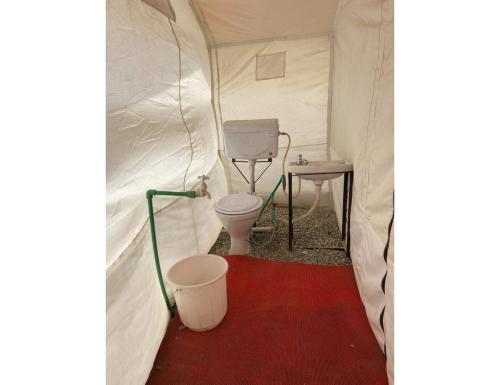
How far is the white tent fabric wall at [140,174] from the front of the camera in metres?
0.92

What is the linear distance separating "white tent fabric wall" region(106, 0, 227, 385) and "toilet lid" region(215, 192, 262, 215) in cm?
20

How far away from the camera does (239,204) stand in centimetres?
190

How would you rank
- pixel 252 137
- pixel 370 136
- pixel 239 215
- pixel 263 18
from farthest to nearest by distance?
pixel 263 18
pixel 252 137
pixel 239 215
pixel 370 136

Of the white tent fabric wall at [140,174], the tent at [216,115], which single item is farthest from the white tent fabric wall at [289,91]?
the white tent fabric wall at [140,174]

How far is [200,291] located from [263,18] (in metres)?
2.36

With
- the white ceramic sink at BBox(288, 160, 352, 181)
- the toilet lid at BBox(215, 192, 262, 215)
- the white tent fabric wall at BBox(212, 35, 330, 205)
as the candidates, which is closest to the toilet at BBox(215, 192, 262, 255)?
the toilet lid at BBox(215, 192, 262, 215)

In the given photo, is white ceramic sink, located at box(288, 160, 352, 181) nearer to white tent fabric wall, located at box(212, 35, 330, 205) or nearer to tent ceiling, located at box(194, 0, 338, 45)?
white tent fabric wall, located at box(212, 35, 330, 205)

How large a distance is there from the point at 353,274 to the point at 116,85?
171 centimetres

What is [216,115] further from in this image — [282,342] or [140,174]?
[282,342]

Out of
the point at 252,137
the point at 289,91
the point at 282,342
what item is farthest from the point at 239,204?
→ the point at 289,91

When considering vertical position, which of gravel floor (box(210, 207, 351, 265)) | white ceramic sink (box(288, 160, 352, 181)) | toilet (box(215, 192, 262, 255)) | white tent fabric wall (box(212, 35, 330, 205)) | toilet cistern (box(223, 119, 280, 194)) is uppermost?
white tent fabric wall (box(212, 35, 330, 205))

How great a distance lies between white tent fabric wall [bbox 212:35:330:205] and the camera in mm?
2643
